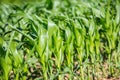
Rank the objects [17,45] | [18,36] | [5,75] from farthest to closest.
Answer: [18,36] → [17,45] → [5,75]

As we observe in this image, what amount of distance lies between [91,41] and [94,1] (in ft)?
6.13

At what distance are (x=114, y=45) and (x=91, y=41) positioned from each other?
41 cm

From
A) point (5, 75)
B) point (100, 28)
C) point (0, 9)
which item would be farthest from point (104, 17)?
point (0, 9)

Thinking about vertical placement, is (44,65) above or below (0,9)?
below

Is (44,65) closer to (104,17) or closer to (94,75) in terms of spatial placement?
(94,75)

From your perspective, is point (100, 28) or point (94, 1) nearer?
point (100, 28)

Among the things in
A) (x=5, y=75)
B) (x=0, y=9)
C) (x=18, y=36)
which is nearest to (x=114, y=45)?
(x=18, y=36)

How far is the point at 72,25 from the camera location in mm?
2656

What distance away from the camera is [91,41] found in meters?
2.77

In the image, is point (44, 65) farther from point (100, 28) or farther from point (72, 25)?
point (100, 28)

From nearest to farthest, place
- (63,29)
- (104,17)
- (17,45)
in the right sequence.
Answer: (17,45) < (63,29) < (104,17)

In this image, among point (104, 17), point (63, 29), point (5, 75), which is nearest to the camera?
point (5, 75)

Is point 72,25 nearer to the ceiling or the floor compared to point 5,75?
nearer to the ceiling

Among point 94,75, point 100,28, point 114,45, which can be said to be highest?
point 100,28
